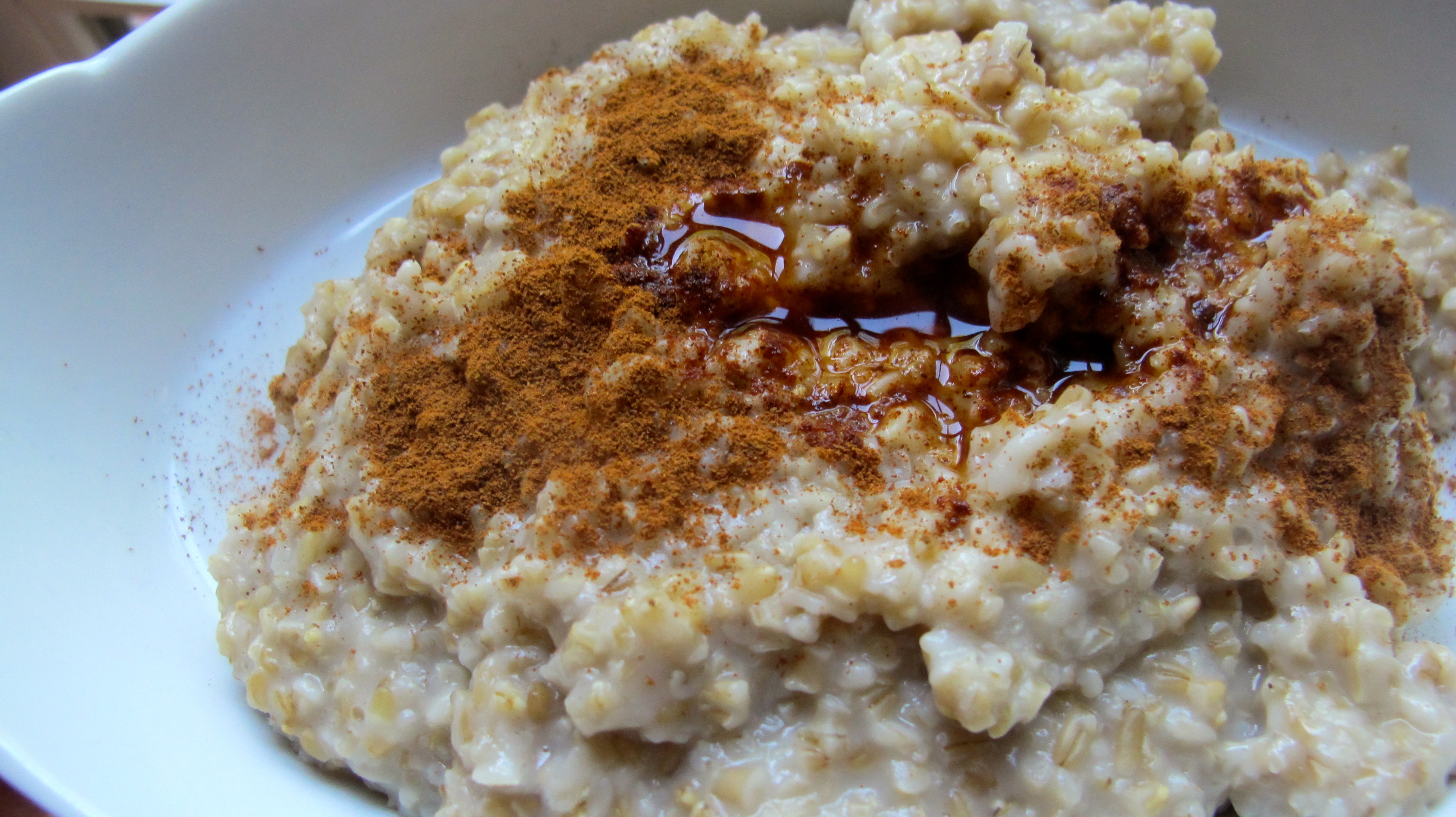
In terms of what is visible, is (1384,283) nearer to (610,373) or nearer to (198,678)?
(610,373)

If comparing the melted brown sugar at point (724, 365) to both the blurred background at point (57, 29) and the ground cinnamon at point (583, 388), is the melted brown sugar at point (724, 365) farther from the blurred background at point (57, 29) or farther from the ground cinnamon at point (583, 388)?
the blurred background at point (57, 29)

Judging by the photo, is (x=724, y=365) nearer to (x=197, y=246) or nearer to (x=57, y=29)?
(x=197, y=246)

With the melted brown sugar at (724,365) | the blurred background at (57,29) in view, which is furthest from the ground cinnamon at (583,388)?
the blurred background at (57,29)

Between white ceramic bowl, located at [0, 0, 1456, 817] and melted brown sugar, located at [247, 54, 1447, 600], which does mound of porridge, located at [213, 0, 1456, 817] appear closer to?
melted brown sugar, located at [247, 54, 1447, 600]

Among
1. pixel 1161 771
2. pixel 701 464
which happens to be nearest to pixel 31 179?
pixel 701 464

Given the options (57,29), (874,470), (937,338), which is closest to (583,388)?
(874,470)

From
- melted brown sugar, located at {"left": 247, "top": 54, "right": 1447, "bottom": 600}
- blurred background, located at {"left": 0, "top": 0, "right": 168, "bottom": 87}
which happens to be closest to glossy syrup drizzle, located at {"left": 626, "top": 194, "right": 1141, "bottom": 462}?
melted brown sugar, located at {"left": 247, "top": 54, "right": 1447, "bottom": 600}
